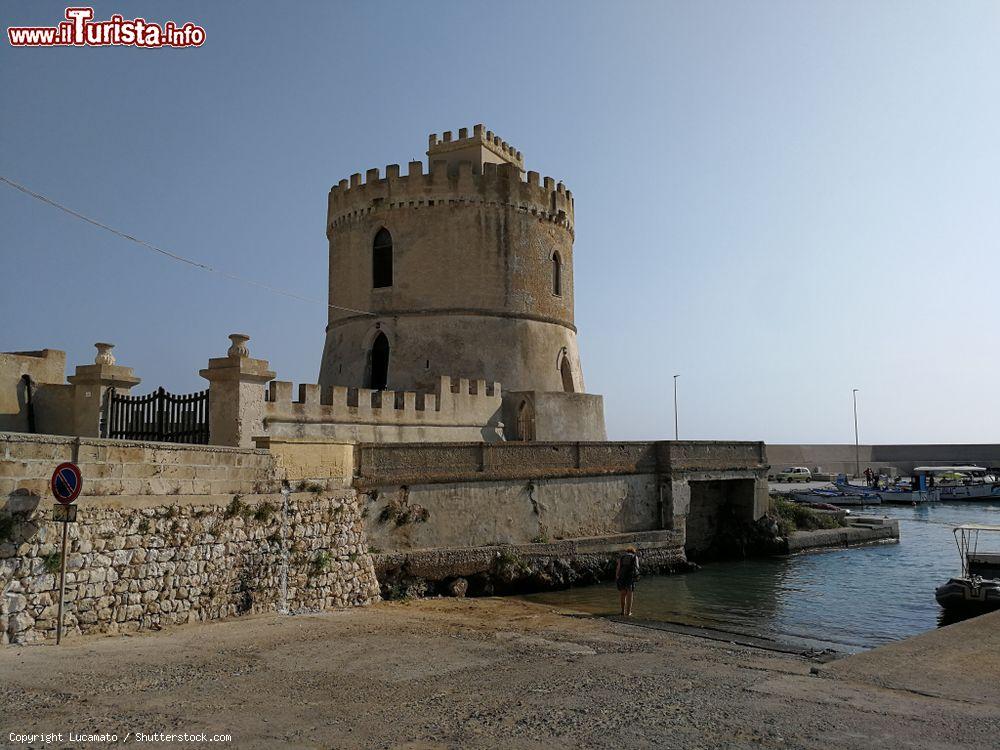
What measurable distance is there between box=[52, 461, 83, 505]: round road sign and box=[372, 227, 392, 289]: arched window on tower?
1542 centimetres

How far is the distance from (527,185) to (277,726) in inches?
786

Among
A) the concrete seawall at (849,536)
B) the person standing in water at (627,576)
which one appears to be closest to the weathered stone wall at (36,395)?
the person standing in water at (627,576)

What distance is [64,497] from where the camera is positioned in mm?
8555

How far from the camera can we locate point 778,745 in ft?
20.3

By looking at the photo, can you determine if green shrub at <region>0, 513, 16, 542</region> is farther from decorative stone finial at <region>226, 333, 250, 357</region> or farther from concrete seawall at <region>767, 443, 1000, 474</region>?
concrete seawall at <region>767, 443, 1000, 474</region>

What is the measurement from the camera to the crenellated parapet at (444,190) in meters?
23.2

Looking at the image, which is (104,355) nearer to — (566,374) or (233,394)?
(233,394)

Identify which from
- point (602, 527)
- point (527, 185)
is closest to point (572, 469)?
point (602, 527)

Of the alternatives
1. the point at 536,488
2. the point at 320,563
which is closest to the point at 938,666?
the point at 320,563

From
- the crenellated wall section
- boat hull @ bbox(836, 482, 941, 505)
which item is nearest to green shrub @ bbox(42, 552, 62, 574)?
the crenellated wall section

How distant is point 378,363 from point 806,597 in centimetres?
1312

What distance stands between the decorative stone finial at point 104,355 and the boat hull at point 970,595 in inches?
641

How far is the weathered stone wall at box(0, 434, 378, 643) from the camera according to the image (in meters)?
8.60

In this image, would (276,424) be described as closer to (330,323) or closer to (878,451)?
(330,323)
